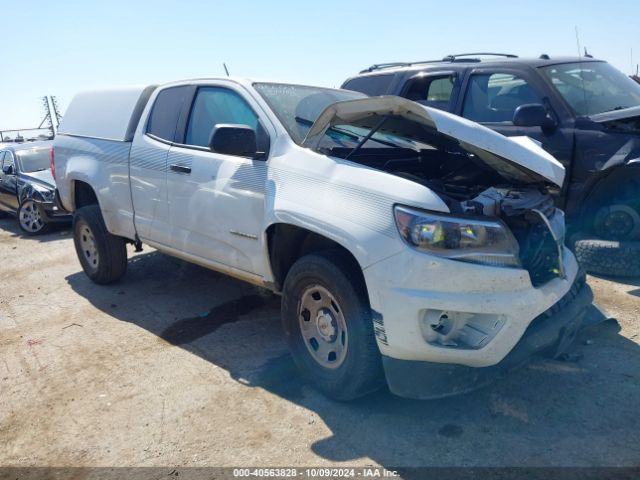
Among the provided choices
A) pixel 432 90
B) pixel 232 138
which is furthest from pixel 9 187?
pixel 232 138

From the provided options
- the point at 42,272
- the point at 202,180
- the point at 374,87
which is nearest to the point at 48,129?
the point at 42,272

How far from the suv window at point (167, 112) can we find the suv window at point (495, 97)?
296cm

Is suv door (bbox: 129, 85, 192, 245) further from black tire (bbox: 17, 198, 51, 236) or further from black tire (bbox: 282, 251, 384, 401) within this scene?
black tire (bbox: 17, 198, 51, 236)

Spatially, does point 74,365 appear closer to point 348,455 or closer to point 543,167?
point 348,455

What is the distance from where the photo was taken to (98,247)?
5719 mm

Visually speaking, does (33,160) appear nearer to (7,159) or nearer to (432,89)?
(7,159)

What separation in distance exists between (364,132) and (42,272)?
15.6 ft

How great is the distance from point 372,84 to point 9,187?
7256 millimetres

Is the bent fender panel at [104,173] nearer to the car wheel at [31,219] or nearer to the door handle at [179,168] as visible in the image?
the door handle at [179,168]

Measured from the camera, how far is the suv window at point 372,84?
663cm

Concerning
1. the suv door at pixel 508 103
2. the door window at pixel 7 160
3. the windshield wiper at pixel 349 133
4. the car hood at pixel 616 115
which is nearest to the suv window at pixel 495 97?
the suv door at pixel 508 103

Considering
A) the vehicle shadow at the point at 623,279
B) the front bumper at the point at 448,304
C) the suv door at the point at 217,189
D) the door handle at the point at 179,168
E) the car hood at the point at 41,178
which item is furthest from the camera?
the car hood at the point at 41,178

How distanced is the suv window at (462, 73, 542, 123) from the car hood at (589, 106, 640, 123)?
0.61m

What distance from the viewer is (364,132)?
4.16m
